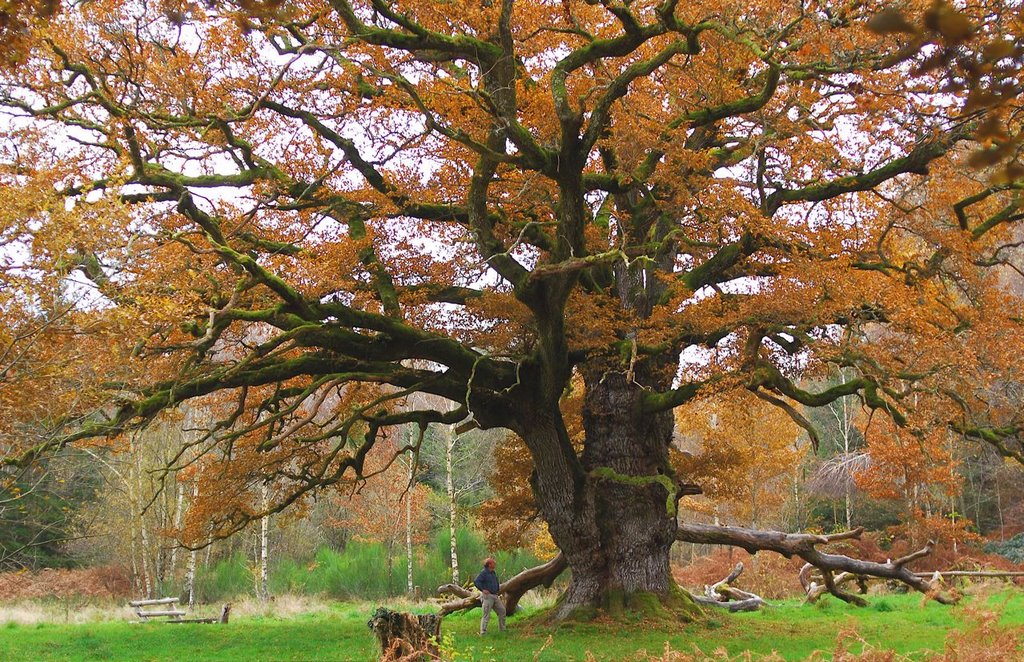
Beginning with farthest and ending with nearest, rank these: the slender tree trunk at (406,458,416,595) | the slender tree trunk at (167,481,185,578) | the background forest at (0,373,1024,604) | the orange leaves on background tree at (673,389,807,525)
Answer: the slender tree trunk at (406,458,416,595) < the slender tree trunk at (167,481,185,578) < the background forest at (0,373,1024,604) < the orange leaves on background tree at (673,389,807,525)

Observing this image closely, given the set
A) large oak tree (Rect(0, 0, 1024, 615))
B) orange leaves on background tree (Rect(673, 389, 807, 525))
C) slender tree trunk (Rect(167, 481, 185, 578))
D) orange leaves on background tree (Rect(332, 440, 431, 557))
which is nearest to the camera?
large oak tree (Rect(0, 0, 1024, 615))

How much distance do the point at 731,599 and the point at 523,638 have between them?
6.94 meters

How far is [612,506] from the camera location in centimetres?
1326

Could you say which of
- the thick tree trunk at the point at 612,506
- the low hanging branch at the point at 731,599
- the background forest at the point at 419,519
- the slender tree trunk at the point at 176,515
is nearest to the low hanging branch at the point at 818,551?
the low hanging branch at the point at 731,599

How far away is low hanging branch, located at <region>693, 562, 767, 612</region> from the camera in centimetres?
1598

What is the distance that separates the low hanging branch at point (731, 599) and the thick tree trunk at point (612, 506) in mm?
2989

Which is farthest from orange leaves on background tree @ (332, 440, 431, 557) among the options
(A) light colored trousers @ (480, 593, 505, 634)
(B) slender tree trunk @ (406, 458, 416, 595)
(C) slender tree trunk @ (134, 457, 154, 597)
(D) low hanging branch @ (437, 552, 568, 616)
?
(A) light colored trousers @ (480, 593, 505, 634)

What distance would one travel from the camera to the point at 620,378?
1361 centimetres

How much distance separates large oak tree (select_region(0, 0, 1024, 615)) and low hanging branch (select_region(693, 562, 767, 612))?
3.51m

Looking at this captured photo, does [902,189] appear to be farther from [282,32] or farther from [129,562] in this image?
[129,562]

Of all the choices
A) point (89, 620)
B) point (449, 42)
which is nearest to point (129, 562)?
point (89, 620)

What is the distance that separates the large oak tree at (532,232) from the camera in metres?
9.12

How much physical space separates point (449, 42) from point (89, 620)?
46.0 feet

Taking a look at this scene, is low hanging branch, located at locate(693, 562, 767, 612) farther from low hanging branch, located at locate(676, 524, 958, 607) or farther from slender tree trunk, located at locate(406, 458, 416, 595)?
slender tree trunk, located at locate(406, 458, 416, 595)
